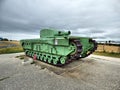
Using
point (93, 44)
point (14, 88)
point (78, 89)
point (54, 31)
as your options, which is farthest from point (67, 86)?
point (93, 44)

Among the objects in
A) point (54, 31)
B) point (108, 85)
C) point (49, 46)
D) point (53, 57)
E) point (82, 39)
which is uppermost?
point (54, 31)

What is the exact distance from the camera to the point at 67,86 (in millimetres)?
4250

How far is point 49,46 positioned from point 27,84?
4054mm

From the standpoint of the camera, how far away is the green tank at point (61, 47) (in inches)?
247

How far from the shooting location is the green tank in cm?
627

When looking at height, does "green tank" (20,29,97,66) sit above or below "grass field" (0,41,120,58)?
above

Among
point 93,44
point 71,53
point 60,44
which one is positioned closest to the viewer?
point 71,53

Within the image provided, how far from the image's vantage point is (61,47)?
22.9 feet

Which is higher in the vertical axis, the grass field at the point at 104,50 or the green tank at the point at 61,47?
the green tank at the point at 61,47

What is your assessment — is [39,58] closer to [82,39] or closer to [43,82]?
[82,39]

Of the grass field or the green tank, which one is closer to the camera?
the green tank

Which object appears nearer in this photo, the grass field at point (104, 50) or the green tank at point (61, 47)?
the green tank at point (61, 47)

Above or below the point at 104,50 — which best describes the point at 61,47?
above

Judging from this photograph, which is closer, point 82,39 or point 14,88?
point 14,88
